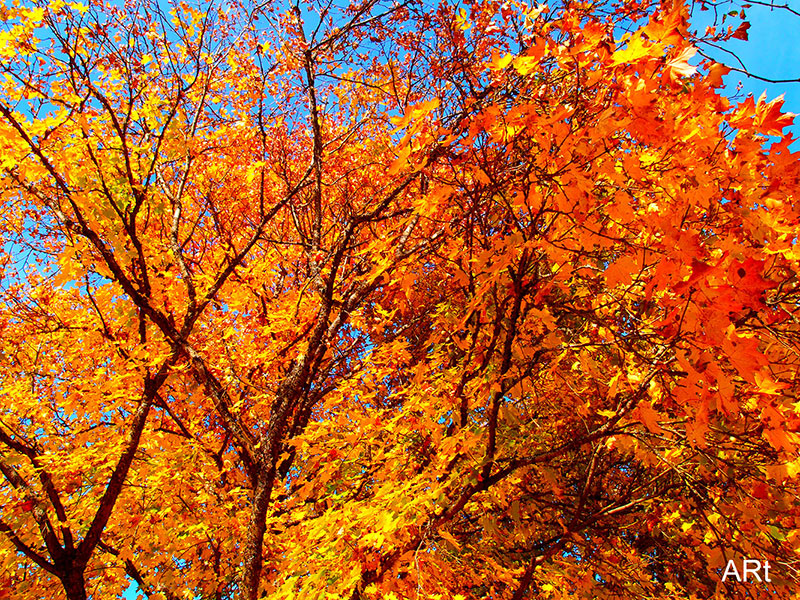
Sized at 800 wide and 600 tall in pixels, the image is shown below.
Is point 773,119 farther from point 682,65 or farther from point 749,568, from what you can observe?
point 749,568

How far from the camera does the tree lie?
2.15 metres

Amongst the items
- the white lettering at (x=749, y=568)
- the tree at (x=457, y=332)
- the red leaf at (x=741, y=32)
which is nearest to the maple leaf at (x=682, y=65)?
the tree at (x=457, y=332)

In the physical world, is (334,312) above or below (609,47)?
above

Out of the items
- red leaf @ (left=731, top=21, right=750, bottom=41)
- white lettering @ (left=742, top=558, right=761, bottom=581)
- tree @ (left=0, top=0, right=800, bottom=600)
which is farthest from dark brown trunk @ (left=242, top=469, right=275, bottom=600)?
red leaf @ (left=731, top=21, right=750, bottom=41)

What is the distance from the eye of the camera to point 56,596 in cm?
466

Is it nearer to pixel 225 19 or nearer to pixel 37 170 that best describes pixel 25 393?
pixel 37 170

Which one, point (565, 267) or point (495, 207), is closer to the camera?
point (565, 267)

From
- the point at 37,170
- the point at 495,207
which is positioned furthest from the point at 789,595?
the point at 37,170

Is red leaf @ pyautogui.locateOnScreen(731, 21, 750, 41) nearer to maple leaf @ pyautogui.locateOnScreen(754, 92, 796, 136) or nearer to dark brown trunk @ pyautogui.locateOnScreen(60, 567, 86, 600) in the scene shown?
maple leaf @ pyautogui.locateOnScreen(754, 92, 796, 136)

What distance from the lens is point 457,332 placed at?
14.0 ft

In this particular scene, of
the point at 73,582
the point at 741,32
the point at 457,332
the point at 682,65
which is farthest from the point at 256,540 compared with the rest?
the point at 741,32

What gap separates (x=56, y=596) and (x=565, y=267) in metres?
5.94

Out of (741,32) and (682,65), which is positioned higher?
(741,32)

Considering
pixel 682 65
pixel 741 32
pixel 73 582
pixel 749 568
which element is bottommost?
pixel 749 568
